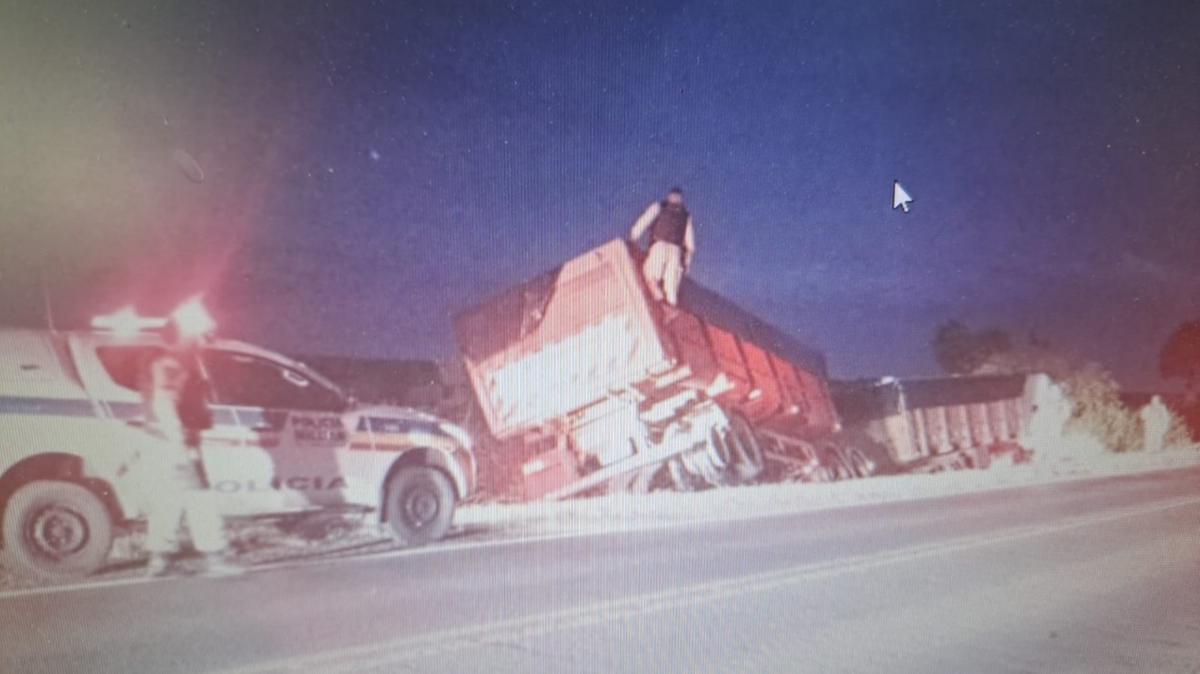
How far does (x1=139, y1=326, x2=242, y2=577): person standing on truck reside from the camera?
597cm

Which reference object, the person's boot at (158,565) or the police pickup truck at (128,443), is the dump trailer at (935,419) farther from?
the person's boot at (158,565)

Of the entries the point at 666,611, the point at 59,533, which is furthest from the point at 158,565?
the point at 666,611

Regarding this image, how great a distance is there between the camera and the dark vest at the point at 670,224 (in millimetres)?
10100

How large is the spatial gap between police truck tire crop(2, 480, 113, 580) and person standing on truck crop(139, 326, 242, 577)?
1.09ft

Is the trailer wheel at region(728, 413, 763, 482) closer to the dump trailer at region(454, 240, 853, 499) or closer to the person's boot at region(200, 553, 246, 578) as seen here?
the dump trailer at region(454, 240, 853, 499)

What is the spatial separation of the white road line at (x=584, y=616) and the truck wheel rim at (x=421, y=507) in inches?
130

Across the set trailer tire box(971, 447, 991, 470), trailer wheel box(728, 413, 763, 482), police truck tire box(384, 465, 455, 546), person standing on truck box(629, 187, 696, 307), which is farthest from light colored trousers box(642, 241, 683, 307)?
trailer tire box(971, 447, 991, 470)

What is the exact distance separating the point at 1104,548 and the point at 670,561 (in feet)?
13.8

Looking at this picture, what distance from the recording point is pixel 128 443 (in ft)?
19.4

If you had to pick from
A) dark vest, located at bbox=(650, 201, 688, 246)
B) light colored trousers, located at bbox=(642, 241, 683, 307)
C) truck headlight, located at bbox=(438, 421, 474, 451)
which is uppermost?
dark vest, located at bbox=(650, 201, 688, 246)

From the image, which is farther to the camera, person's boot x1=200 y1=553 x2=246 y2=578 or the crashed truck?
the crashed truck

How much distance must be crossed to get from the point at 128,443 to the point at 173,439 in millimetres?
281

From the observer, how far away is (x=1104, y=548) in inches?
316

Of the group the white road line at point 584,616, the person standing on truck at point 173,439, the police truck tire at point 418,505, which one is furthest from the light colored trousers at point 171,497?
the white road line at point 584,616
